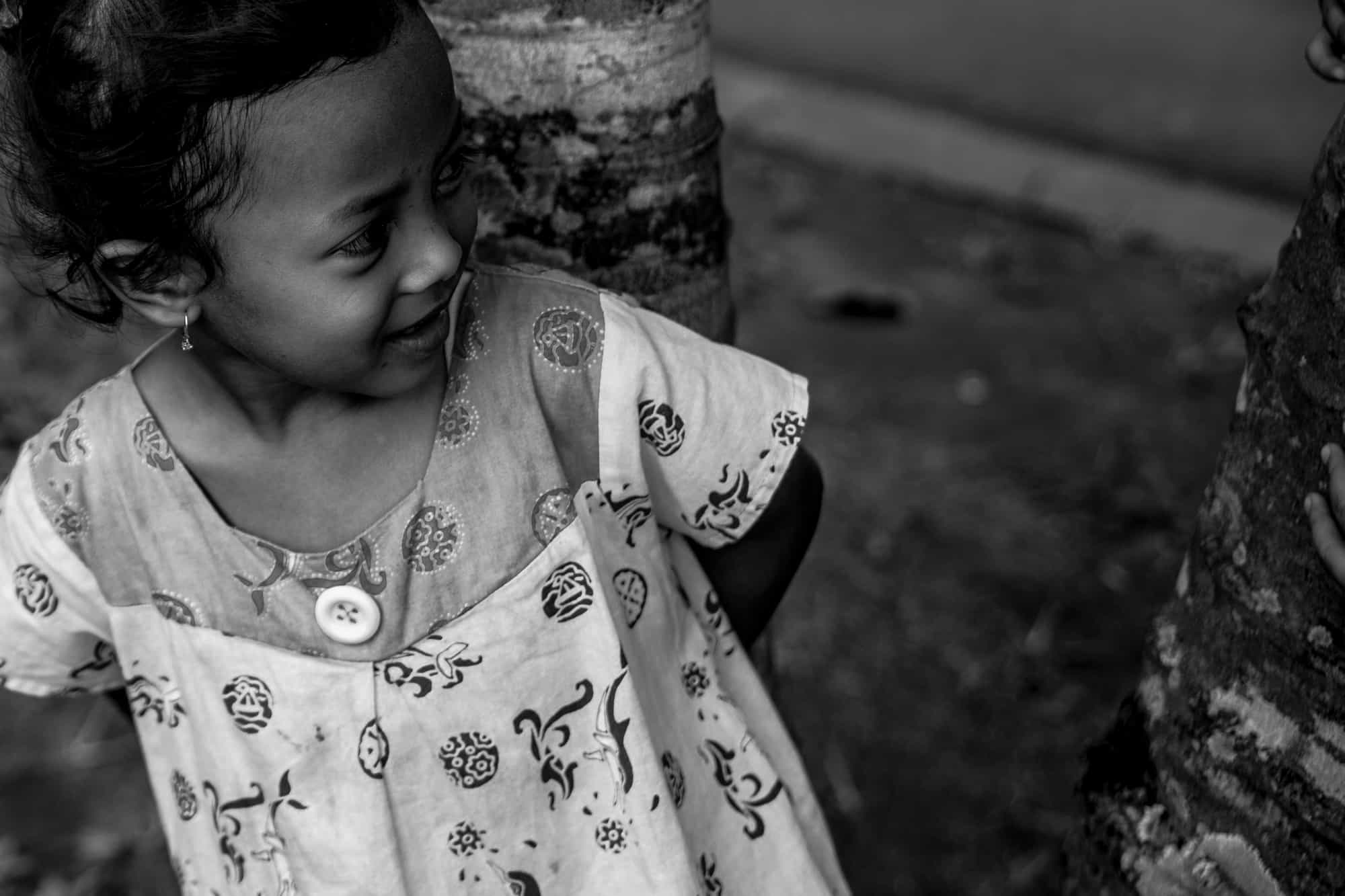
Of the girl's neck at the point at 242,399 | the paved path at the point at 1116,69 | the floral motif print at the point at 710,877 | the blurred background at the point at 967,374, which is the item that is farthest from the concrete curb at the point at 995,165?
the girl's neck at the point at 242,399

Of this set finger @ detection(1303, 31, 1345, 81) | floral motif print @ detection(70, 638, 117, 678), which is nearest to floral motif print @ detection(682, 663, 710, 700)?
floral motif print @ detection(70, 638, 117, 678)

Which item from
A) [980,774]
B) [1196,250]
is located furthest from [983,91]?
[980,774]

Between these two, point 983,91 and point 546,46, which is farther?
point 983,91

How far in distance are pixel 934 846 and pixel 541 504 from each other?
1.82m

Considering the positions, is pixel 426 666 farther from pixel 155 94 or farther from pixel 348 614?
pixel 155 94

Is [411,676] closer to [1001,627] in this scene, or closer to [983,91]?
[1001,627]

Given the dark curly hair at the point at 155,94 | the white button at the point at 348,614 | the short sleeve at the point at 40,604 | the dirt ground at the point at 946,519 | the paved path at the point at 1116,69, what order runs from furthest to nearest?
the paved path at the point at 1116,69
the dirt ground at the point at 946,519
the short sleeve at the point at 40,604
the white button at the point at 348,614
the dark curly hair at the point at 155,94

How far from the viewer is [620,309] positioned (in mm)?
1605

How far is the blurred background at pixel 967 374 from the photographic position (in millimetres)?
3250

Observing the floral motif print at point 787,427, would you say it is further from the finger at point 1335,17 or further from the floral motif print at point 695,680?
the finger at point 1335,17

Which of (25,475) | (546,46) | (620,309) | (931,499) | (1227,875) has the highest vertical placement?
(546,46)

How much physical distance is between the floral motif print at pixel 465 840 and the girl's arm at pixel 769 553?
1.40 feet

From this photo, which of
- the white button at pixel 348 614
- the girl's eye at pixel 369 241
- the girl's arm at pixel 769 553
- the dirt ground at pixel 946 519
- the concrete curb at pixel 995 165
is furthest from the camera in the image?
the concrete curb at pixel 995 165

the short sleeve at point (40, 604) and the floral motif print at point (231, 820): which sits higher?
the short sleeve at point (40, 604)
